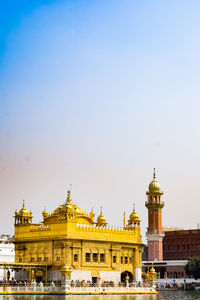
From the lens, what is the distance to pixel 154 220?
104438 millimetres

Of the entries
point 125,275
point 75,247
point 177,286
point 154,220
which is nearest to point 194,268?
point 177,286

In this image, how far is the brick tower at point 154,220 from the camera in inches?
4099

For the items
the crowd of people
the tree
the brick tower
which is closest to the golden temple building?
the crowd of people

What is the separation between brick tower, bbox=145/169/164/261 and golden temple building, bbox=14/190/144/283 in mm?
37752

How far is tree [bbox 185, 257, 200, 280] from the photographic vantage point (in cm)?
8843

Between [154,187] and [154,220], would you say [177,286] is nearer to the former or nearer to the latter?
[154,220]

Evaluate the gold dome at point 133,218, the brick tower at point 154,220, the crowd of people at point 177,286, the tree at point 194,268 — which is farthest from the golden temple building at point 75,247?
the brick tower at point 154,220

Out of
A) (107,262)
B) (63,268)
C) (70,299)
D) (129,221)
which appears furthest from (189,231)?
(70,299)

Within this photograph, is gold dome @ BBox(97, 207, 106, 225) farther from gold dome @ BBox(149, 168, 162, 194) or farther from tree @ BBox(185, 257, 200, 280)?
gold dome @ BBox(149, 168, 162, 194)

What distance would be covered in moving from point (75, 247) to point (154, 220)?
153 feet

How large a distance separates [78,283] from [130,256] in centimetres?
982

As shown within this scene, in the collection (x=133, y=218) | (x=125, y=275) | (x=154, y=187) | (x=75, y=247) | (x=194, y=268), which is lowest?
(x=125, y=275)

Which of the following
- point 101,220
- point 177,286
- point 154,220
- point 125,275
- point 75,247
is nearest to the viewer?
point 75,247

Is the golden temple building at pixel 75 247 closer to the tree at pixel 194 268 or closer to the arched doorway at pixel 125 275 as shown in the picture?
the arched doorway at pixel 125 275
